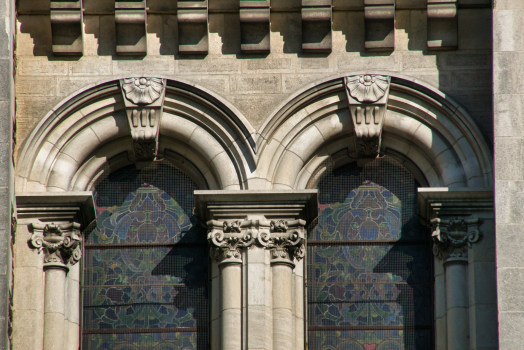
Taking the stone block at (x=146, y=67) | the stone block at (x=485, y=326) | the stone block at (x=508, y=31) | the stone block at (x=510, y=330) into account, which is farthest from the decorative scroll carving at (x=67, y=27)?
the stone block at (x=510, y=330)

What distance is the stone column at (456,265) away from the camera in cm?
1541

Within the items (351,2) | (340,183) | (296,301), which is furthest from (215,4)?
(296,301)

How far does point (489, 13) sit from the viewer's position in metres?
16.4

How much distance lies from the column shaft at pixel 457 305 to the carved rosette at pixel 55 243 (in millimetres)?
5058

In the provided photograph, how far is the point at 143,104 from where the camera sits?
16.4 metres

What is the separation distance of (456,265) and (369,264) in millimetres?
1259

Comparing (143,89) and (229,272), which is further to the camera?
(143,89)

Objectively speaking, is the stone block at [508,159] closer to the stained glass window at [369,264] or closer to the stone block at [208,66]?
the stained glass window at [369,264]

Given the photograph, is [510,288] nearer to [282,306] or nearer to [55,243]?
[282,306]

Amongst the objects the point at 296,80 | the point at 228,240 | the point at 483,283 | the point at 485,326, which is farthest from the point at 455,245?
the point at 296,80

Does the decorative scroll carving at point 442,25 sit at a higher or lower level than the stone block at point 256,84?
higher

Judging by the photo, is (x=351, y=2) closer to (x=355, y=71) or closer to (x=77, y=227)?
(x=355, y=71)

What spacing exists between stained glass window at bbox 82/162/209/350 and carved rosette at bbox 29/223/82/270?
52 cm

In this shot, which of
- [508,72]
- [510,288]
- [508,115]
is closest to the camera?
[510,288]
